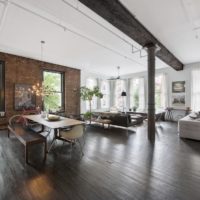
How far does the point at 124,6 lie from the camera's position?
2.93 metres

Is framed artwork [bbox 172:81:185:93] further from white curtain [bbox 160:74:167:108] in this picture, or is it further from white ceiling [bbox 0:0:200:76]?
white ceiling [bbox 0:0:200:76]

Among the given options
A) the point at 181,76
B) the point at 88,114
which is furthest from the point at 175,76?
the point at 88,114

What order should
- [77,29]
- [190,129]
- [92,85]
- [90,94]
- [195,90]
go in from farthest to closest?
[92,85] < [195,90] < [90,94] < [190,129] < [77,29]

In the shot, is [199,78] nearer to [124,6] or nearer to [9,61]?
[124,6]

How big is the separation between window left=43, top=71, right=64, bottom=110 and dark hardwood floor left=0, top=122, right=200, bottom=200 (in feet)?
12.6

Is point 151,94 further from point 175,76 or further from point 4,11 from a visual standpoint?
point 175,76

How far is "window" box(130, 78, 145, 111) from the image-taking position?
31.9 feet

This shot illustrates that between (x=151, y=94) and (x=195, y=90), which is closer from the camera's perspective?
(x=151, y=94)

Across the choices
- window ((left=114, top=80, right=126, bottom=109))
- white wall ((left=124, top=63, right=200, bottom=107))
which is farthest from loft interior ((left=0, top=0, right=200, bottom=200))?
window ((left=114, top=80, right=126, bottom=109))

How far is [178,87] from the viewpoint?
27.2ft

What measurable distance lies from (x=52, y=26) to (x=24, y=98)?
4005 millimetres

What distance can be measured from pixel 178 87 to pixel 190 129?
4499 millimetres

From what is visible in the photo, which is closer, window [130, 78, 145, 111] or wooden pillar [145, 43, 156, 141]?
wooden pillar [145, 43, 156, 141]

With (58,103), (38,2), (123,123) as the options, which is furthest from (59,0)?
(58,103)
